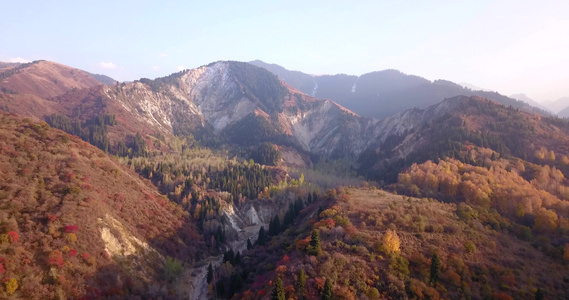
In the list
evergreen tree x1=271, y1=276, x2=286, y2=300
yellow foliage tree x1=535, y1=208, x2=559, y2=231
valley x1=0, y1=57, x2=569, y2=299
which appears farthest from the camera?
yellow foliage tree x1=535, y1=208, x2=559, y2=231

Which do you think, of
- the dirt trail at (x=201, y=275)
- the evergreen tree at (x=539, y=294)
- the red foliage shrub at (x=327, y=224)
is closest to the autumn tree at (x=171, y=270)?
the dirt trail at (x=201, y=275)

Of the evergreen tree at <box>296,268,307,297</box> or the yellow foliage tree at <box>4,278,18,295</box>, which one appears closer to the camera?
the yellow foliage tree at <box>4,278,18,295</box>

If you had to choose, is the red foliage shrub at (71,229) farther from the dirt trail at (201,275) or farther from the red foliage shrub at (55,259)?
the dirt trail at (201,275)

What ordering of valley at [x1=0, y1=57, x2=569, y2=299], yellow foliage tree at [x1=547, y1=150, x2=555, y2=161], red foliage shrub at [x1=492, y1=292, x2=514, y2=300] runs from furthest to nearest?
yellow foliage tree at [x1=547, y1=150, x2=555, y2=161] → valley at [x1=0, y1=57, x2=569, y2=299] → red foliage shrub at [x1=492, y1=292, x2=514, y2=300]

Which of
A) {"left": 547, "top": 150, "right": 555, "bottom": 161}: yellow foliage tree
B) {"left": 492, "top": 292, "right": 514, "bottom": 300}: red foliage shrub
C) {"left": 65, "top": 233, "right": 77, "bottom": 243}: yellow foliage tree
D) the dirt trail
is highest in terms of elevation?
{"left": 547, "top": 150, "right": 555, "bottom": 161}: yellow foliage tree

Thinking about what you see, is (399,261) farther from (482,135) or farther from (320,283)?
(482,135)

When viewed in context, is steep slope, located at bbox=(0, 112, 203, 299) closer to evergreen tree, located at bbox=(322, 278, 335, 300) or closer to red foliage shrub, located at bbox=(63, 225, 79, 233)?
red foliage shrub, located at bbox=(63, 225, 79, 233)

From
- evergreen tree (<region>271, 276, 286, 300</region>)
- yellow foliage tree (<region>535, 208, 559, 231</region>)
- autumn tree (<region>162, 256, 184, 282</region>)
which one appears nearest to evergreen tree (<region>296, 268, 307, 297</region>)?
evergreen tree (<region>271, 276, 286, 300</region>)

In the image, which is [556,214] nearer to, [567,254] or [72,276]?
[567,254]
